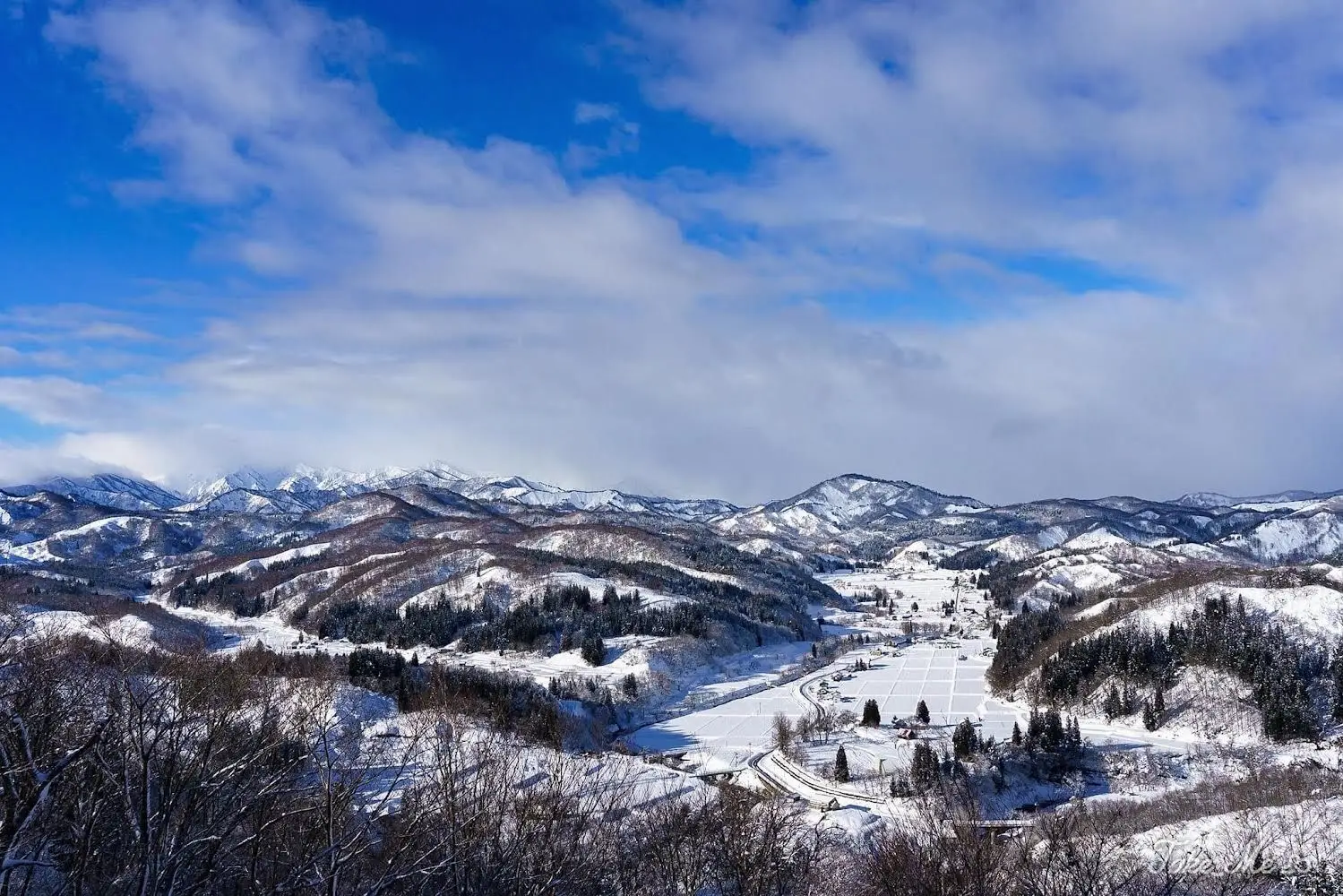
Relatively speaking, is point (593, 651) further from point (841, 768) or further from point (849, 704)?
point (841, 768)

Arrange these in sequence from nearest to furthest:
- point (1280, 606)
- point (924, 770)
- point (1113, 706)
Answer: point (924, 770) → point (1113, 706) → point (1280, 606)

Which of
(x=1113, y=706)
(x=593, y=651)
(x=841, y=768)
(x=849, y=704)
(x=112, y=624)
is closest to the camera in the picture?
(x=841, y=768)

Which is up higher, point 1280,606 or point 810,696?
point 1280,606

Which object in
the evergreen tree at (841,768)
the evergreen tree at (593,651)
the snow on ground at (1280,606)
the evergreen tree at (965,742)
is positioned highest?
the snow on ground at (1280,606)

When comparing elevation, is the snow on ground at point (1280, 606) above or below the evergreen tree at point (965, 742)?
above

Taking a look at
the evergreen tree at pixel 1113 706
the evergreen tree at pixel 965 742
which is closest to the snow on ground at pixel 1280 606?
the evergreen tree at pixel 1113 706

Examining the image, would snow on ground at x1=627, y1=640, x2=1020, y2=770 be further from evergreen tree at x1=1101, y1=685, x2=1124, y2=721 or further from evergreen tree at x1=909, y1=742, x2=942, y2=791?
evergreen tree at x1=1101, y1=685, x2=1124, y2=721

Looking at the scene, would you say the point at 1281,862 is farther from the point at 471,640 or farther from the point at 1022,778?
the point at 471,640

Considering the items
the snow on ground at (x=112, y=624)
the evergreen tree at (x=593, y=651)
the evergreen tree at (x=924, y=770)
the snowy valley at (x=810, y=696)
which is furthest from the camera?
the evergreen tree at (x=593, y=651)

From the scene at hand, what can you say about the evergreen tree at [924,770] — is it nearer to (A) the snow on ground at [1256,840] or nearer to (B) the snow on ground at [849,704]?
(B) the snow on ground at [849,704]

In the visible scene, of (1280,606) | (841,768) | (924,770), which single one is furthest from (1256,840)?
(1280,606)
